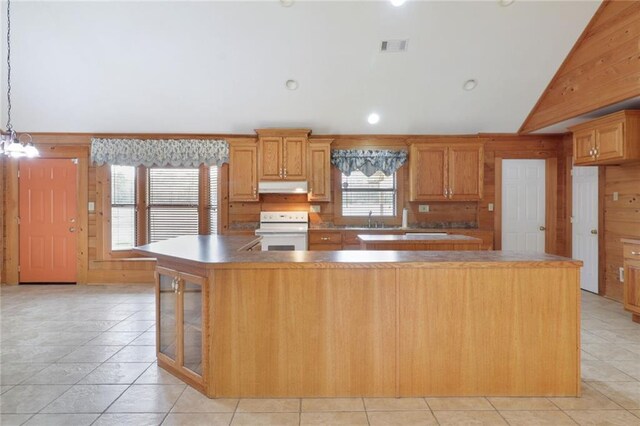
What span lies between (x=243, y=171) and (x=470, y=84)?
3271 millimetres

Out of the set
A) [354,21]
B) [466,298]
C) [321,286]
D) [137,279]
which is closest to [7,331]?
[137,279]

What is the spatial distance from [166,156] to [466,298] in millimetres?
4868

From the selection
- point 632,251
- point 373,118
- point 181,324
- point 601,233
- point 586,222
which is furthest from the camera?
point 373,118

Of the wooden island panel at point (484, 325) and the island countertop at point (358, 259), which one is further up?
the island countertop at point (358, 259)

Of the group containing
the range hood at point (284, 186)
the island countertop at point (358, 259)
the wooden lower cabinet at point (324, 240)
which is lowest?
the wooden lower cabinet at point (324, 240)

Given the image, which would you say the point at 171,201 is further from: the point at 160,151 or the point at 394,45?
the point at 394,45

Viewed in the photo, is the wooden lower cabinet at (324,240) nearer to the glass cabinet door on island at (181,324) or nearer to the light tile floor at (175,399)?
the light tile floor at (175,399)

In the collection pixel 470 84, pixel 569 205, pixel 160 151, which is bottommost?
pixel 569 205

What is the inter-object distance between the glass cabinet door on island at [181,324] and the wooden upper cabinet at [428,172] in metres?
3.94

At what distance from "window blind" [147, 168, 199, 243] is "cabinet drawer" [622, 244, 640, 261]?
212 inches

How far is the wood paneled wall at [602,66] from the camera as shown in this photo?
12.3ft

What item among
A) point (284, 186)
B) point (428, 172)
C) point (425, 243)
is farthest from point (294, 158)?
point (425, 243)

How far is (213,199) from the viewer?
5969mm

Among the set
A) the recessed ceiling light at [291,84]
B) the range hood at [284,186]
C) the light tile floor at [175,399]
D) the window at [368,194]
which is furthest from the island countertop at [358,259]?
the window at [368,194]
